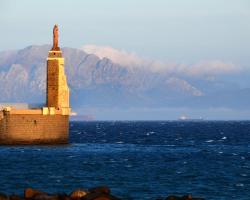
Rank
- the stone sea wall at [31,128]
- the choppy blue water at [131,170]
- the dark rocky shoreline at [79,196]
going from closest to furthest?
the dark rocky shoreline at [79,196]
the choppy blue water at [131,170]
the stone sea wall at [31,128]

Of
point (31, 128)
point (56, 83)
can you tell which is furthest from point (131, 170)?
point (56, 83)

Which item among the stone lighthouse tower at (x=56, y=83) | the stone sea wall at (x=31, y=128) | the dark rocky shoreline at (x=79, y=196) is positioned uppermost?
the stone lighthouse tower at (x=56, y=83)

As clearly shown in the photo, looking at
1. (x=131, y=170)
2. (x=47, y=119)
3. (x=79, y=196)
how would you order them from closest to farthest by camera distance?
(x=79, y=196)
(x=131, y=170)
(x=47, y=119)

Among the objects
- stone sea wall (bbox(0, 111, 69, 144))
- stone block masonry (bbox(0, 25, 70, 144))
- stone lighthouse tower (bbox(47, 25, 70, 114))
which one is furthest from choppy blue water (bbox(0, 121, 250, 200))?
→ stone lighthouse tower (bbox(47, 25, 70, 114))

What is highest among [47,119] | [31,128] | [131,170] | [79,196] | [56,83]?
[56,83]

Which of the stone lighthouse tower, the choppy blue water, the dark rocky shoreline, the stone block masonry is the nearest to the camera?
the dark rocky shoreline

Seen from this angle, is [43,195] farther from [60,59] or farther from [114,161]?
[60,59]

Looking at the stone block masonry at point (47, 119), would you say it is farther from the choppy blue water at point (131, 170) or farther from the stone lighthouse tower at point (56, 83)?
the choppy blue water at point (131, 170)

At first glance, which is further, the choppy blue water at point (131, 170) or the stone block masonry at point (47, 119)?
the stone block masonry at point (47, 119)

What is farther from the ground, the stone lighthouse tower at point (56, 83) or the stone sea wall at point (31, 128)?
the stone lighthouse tower at point (56, 83)

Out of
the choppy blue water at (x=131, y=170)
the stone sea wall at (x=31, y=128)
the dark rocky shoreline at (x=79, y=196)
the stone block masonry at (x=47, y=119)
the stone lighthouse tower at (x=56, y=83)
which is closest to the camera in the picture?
the dark rocky shoreline at (x=79, y=196)

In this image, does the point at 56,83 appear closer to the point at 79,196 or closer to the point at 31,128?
the point at 31,128

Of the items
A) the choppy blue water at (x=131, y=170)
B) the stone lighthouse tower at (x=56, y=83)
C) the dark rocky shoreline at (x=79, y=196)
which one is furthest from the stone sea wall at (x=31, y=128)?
the dark rocky shoreline at (x=79, y=196)

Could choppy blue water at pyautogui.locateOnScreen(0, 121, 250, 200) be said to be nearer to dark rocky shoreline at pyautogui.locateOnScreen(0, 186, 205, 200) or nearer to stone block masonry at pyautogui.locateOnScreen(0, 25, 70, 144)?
stone block masonry at pyautogui.locateOnScreen(0, 25, 70, 144)
